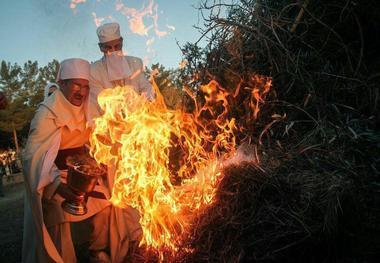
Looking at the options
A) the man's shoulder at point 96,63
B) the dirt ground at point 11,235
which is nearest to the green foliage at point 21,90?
the dirt ground at point 11,235

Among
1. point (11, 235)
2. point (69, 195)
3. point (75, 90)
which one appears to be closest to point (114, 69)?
point (75, 90)

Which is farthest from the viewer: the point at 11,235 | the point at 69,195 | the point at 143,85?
the point at 11,235

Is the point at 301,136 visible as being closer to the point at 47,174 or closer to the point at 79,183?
the point at 79,183

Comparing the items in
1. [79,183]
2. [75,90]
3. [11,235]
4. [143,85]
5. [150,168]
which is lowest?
[11,235]

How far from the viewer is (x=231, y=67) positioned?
17.1 ft

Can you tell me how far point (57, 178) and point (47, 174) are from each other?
116mm

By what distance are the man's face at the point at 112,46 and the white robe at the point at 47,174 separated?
4.90 ft

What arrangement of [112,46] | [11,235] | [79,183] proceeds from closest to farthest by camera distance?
[79,183]
[112,46]
[11,235]

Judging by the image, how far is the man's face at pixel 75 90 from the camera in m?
A: 4.32

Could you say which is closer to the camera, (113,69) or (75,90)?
(75,90)

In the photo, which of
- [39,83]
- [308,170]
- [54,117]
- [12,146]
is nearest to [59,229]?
[54,117]

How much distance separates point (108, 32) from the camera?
18.0 ft

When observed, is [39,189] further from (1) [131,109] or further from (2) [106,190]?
(1) [131,109]

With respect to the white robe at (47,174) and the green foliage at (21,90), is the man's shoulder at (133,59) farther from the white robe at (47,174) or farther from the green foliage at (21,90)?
the green foliage at (21,90)
